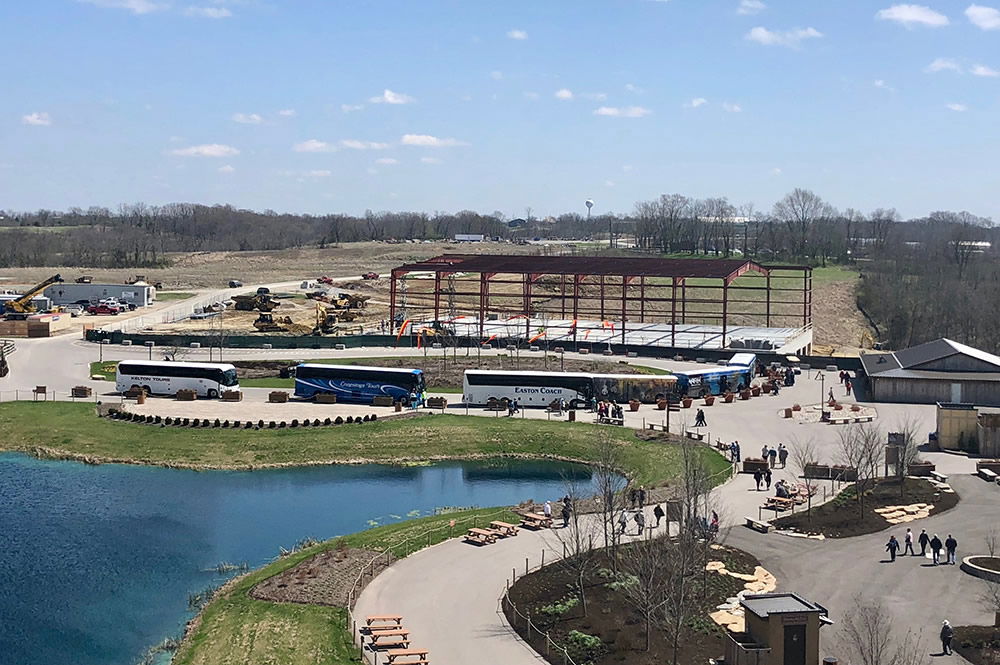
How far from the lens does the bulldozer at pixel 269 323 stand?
333 ft

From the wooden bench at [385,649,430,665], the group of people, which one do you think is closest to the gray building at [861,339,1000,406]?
the group of people

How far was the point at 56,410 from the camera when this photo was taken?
65.9 metres

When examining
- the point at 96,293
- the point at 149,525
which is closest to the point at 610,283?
the point at 96,293

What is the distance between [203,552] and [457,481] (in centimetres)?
1545

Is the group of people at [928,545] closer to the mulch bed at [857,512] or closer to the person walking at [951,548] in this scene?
the person walking at [951,548]

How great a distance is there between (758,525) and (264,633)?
18.0 metres

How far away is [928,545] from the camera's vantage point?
38.1 metres

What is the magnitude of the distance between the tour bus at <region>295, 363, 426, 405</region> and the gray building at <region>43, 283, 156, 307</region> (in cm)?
5723

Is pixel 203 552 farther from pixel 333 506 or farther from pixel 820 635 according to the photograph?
pixel 820 635

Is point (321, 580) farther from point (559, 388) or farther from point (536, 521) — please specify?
point (559, 388)

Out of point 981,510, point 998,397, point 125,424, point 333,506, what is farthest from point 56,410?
point 998,397

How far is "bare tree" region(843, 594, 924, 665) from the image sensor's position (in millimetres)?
25859

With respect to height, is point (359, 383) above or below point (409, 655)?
above

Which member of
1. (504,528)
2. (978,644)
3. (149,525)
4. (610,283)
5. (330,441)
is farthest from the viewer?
→ (610,283)
